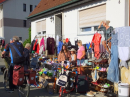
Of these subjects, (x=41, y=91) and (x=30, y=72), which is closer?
(x=30, y=72)

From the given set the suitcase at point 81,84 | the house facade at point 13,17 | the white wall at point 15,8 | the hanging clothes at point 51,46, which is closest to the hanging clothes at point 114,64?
the suitcase at point 81,84

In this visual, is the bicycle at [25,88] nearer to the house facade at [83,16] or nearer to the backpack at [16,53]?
the backpack at [16,53]

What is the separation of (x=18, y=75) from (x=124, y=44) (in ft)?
12.2

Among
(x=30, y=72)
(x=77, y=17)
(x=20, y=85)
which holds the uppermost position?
(x=77, y=17)

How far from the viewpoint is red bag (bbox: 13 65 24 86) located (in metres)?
5.33

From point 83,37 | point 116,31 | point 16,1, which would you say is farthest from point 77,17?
point 16,1

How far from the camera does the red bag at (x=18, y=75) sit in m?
5.33

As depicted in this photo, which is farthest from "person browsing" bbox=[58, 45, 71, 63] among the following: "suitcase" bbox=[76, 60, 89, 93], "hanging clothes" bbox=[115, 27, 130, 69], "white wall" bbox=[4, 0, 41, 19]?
"white wall" bbox=[4, 0, 41, 19]

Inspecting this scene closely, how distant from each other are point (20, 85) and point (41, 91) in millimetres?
1516

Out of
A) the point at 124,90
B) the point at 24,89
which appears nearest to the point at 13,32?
the point at 24,89

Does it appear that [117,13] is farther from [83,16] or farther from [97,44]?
[83,16]

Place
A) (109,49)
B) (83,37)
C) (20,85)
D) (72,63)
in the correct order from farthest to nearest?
(83,37)
(72,63)
(109,49)
(20,85)

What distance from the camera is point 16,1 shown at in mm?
34344

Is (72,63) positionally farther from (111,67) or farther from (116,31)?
(116,31)
